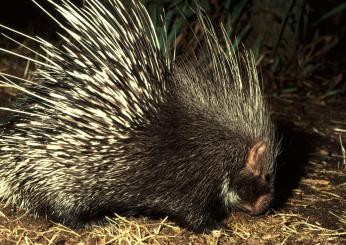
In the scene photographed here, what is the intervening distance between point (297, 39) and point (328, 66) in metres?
1.08

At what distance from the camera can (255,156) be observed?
298cm

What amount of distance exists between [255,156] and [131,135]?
674mm

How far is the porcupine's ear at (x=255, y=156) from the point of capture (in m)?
2.96

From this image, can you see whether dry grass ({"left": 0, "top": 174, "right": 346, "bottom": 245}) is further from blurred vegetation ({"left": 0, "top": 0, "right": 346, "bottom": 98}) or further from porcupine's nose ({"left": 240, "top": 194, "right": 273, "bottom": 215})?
blurred vegetation ({"left": 0, "top": 0, "right": 346, "bottom": 98})

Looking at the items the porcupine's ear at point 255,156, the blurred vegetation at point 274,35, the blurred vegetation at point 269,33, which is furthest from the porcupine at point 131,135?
the blurred vegetation at point 274,35

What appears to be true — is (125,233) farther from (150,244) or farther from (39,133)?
(39,133)

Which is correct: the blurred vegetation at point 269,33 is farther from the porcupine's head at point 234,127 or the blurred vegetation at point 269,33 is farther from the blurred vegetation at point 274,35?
the porcupine's head at point 234,127

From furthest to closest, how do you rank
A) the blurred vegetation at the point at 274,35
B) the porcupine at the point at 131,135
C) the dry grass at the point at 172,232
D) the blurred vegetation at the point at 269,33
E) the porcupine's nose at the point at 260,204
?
the blurred vegetation at the point at 274,35 → the blurred vegetation at the point at 269,33 → the porcupine's nose at the point at 260,204 → the dry grass at the point at 172,232 → the porcupine at the point at 131,135

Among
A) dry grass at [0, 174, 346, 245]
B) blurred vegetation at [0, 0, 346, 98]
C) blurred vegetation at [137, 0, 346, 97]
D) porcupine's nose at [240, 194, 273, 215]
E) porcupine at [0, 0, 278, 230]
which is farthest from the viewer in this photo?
blurred vegetation at [137, 0, 346, 97]

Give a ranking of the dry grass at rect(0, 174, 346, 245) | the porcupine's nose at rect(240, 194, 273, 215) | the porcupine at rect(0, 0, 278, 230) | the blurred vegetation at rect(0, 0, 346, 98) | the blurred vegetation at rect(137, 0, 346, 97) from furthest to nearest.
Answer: the blurred vegetation at rect(137, 0, 346, 97), the blurred vegetation at rect(0, 0, 346, 98), the porcupine's nose at rect(240, 194, 273, 215), the dry grass at rect(0, 174, 346, 245), the porcupine at rect(0, 0, 278, 230)

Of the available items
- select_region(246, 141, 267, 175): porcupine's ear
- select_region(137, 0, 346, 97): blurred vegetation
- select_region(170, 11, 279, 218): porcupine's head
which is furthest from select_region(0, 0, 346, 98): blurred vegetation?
select_region(246, 141, 267, 175): porcupine's ear

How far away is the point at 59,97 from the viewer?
2.65 meters

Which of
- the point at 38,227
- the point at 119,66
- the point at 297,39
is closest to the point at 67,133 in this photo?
the point at 119,66

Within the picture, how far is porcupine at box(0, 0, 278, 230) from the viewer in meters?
2.68
